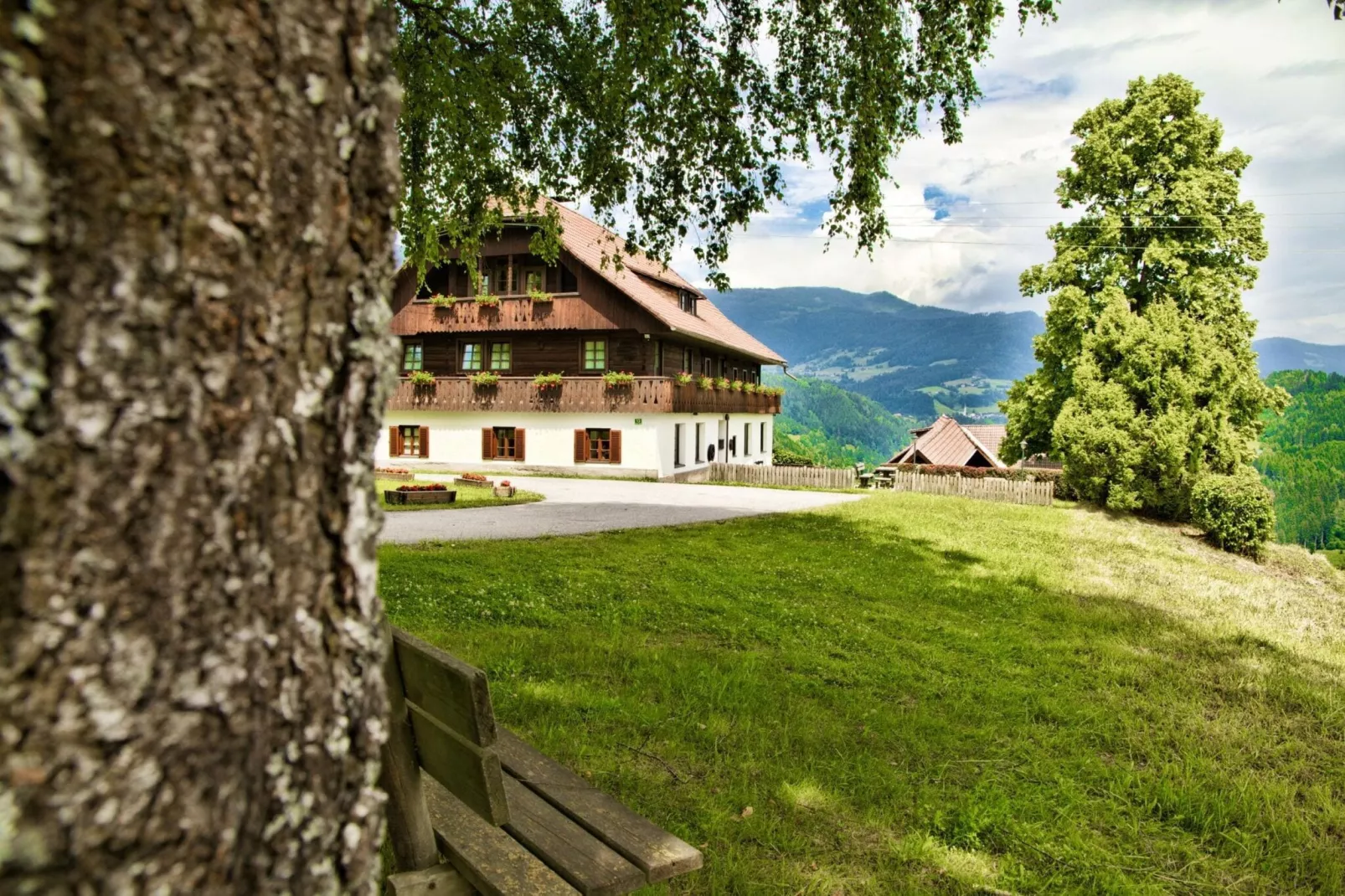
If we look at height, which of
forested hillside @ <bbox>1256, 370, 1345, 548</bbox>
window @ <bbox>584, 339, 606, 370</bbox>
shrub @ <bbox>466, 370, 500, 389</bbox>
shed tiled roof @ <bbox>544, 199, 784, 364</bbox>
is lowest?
forested hillside @ <bbox>1256, 370, 1345, 548</bbox>

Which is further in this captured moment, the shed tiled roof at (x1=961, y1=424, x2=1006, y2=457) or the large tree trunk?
the shed tiled roof at (x1=961, y1=424, x2=1006, y2=457)

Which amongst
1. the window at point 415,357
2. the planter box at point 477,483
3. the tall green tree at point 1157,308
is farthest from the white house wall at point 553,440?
the tall green tree at point 1157,308

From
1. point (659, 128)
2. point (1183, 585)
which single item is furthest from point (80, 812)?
point (1183, 585)

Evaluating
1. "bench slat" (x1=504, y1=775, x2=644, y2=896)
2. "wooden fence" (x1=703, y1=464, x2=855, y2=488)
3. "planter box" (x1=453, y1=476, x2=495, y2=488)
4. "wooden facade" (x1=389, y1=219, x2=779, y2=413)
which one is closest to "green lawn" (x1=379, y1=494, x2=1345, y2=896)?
"bench slat" (x1=504, y1=775, x2=644, y2=896)

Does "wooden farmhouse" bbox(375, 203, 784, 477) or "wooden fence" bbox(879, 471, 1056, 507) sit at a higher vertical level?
"wooden farmhouse" bbox(375, 203, 784, 477)

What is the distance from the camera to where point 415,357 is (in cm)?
3284

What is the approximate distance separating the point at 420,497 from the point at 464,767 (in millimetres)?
16567

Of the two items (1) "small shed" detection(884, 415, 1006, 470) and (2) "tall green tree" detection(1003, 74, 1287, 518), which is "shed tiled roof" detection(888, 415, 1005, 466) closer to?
(1) "small shed" detection(884, 415, 1006, 470)

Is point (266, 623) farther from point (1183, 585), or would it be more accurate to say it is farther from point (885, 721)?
point (1183, 585)

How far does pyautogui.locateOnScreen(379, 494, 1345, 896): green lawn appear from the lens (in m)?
3.80

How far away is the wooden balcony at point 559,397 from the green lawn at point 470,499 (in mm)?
7355

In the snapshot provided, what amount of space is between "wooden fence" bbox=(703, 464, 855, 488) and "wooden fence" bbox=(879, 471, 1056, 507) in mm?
3060

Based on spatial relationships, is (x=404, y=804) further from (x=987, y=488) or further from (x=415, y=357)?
(x=415, y=357)

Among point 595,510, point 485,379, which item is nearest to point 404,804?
point 595,510
